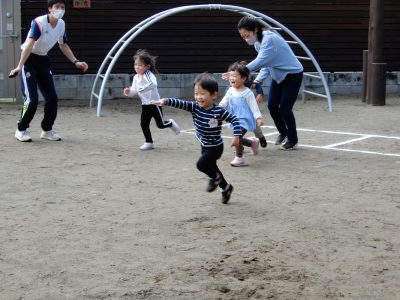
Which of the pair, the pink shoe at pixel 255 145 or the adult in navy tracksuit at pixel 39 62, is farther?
the adult in navy tracksuit at pixel 39 62

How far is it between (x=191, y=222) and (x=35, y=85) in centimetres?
433

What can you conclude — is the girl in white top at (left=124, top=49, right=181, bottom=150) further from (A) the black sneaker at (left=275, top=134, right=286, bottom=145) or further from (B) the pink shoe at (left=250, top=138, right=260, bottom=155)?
(A) the black sneaker at (left=275, top=134, right=286, bottom=145)

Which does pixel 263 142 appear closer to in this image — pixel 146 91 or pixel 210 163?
pixel 146 91

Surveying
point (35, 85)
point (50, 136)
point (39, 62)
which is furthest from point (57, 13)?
point (50, 136)

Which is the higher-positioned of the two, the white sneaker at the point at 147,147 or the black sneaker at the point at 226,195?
the black sneaker at the point at 226,195

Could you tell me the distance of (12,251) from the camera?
5.30m

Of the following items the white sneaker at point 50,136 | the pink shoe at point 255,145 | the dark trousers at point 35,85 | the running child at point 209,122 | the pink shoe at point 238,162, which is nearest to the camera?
the running child at point 209,122

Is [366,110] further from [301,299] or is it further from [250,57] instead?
[301,299]

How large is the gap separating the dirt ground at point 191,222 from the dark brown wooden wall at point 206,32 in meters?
4.69

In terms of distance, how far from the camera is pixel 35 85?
31.7 ft

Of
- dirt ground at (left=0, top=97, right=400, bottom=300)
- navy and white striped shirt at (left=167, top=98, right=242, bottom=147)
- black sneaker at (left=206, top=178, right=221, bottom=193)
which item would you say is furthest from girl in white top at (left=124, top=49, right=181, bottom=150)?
black sneaker at (left=206, top=178, right=221, bottom=193)

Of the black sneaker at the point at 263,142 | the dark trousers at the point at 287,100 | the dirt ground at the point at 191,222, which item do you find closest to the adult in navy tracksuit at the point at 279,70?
the dark trousers at the point at 287,100

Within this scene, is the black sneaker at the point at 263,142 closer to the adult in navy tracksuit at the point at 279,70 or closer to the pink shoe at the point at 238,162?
the adult in navy tracksuit at the point at 279,70

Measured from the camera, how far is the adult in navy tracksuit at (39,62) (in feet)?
30.8
